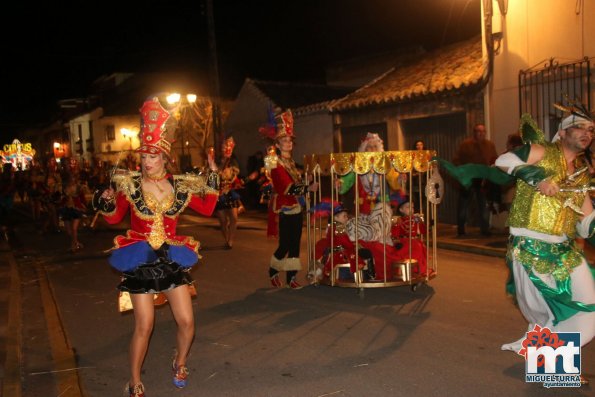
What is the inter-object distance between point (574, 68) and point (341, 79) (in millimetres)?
17493

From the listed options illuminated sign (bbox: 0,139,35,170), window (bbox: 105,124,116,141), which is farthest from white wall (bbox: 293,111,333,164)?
window (bbox: 105,124,116,141)

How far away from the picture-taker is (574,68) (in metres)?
10.8

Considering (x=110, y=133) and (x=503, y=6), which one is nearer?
(x=503, y=6)

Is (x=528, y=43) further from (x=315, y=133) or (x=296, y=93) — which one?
(x=296, y=93)

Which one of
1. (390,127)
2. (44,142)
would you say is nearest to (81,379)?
(390,127)

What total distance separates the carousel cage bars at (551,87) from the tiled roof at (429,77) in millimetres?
1347

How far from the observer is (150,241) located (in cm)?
456

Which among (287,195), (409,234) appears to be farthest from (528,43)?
(287,195)

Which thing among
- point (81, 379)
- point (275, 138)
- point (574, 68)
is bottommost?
point (81, 379)

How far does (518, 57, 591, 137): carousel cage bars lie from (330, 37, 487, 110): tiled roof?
1.35m

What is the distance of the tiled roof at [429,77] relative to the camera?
1390 centimetres

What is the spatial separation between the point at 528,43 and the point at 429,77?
3.96 meters

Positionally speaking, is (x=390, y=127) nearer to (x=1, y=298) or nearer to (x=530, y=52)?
(x=530, y=52)

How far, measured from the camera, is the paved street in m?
4.90
